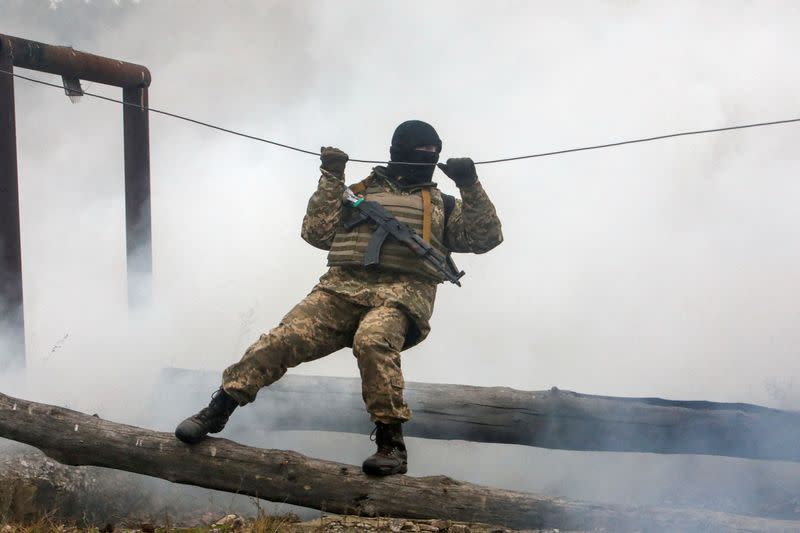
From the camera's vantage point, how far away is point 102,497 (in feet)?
23.1

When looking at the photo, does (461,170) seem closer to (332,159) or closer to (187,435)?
(332,159)

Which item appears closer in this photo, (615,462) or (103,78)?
(615,462)

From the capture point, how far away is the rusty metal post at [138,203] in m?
9.73

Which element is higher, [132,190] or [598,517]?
[132,190]

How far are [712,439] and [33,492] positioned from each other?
4867 millimetres

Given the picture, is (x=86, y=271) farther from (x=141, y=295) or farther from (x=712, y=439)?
(x=712, y=439)

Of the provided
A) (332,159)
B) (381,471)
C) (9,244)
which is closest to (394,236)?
(332,159)

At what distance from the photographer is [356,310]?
6.34 meters

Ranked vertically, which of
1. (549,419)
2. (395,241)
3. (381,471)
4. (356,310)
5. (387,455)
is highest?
(395,241)

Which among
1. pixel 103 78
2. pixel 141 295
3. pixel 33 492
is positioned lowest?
pixel 33 492

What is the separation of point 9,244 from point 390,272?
13.6ft

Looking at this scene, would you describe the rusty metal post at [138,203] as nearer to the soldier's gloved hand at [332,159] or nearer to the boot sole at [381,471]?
the soldier's gloved hand at [332,159]

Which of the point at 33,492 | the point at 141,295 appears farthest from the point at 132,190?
the point at 33,492

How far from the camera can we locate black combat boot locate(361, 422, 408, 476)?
566 cm
